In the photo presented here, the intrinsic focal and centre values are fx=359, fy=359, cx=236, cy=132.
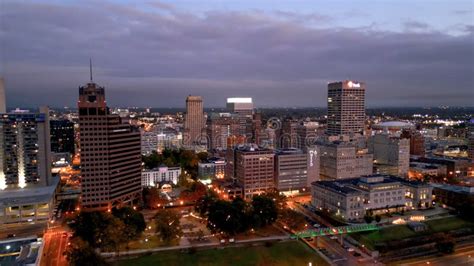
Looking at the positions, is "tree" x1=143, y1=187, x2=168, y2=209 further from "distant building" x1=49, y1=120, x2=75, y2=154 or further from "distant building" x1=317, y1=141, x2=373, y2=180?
Answer: "distant building" x1=49, y1=120, x2=75, y2=154

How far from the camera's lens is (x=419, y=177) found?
8031 centimetres

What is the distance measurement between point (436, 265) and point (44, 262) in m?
43.9

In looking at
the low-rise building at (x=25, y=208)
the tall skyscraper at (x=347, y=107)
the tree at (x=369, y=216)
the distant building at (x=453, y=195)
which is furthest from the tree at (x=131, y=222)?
the tall skyscraper at (x=347, y=107)

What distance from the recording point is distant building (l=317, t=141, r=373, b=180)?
77750mm

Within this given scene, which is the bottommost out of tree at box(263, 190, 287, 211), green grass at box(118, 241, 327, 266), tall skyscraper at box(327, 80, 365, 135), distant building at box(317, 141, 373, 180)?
green grass at box(118, 241, 327, 266)

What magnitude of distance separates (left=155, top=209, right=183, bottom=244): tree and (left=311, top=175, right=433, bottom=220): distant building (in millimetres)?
25420

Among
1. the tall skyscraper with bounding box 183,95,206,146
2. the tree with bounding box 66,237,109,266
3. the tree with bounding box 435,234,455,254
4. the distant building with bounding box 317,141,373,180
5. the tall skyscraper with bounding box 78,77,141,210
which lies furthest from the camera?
the tall skyscraper with bounding box 183,95,206,146

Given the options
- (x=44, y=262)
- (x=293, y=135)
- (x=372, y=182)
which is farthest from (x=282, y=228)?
(x=293, y=135)

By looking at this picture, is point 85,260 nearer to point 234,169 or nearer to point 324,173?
point 234,169

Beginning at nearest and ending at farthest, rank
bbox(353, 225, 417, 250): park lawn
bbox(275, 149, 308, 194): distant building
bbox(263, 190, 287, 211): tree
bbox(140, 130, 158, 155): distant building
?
bbox(353, 225, 417, 250): park lawn, bbox(263, 190, 287, 211): tree, bbox(275, 149, 308, 194): distant building, bbox(140, 130, 158, 155): distant building

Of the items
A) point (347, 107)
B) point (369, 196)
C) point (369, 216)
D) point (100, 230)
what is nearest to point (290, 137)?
point (347, 107)

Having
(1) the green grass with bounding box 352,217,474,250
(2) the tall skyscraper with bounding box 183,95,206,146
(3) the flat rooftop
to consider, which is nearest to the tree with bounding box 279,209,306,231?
(1) the green grass with bounding box 352,217,474,250

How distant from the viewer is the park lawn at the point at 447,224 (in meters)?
50.9

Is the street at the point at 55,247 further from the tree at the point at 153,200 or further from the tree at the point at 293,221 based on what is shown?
the tree at the point at 293,221
